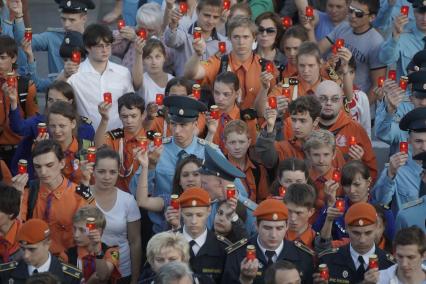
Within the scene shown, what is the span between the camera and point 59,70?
16031 millimetres

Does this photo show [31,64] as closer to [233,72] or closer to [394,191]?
[233,72]

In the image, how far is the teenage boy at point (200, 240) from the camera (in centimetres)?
1221

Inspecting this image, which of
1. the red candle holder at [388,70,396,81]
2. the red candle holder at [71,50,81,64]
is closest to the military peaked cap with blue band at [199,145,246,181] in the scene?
the red candle holder at [388,70,396,81]

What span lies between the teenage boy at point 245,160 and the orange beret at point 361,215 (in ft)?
5.84

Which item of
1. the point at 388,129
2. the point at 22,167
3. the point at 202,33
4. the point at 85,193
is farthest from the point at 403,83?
the point at 22,167

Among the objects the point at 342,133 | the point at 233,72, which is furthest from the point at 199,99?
the point at 342,133

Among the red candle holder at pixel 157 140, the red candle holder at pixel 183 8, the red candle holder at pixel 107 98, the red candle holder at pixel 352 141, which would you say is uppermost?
the red candle holder at pixel 183 8

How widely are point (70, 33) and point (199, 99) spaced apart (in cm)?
161

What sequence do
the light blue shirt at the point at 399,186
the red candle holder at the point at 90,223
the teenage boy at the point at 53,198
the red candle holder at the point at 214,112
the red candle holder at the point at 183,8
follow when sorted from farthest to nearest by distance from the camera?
the red candle holder at the point at 183,8
the red candle holder at the point at 214,112
the light blue shirt at the point at 399,186
the teenage boy at the point at 53,198
the red candle holder at the point at 90,223

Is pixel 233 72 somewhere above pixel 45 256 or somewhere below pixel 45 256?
above

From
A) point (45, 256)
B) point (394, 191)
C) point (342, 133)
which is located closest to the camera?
point (45, 256)

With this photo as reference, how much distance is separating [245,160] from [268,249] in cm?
193

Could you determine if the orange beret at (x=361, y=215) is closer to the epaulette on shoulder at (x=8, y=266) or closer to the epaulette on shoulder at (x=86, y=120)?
the epaulette on shoulder at (x=8, y=266)

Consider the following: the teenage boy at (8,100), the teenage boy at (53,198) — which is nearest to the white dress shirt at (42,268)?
the teenage boy at (53,198)
